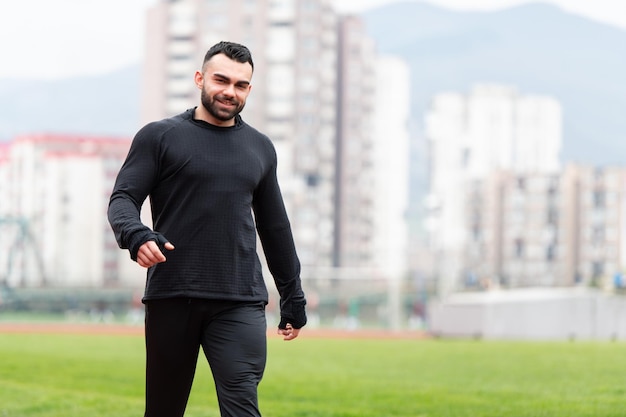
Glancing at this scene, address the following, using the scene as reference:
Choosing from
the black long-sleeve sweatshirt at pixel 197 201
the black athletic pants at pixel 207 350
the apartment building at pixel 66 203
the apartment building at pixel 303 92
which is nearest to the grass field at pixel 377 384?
the black athletic pants at pixel 207 350

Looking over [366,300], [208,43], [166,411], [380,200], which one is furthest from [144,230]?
[380,200]

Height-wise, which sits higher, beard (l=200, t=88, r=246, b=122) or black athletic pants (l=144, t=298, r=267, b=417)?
beard (l=200, t=88, r=246, b=122)

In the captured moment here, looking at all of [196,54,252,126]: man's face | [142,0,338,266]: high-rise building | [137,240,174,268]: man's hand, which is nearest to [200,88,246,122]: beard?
[196,54,252,126]: man's face

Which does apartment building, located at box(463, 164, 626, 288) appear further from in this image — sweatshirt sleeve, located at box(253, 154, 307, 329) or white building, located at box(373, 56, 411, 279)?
sweatshirt sleeve, located at box(253, 154, 307, 329)

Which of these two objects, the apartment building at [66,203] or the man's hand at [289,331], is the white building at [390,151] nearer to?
the apartment building at [66,203]

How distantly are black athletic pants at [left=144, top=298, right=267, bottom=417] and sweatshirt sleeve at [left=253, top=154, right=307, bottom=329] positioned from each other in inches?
8.7

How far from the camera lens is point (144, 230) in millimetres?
5297

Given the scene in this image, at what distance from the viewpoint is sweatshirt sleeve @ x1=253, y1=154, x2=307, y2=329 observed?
233 inches

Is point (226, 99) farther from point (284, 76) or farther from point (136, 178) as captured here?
point (284, 76)

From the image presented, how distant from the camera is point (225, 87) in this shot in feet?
18.7

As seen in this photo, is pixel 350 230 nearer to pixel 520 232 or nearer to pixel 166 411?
pixel 520 232

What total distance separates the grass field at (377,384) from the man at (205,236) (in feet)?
17.2

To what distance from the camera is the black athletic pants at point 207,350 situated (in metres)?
5.55

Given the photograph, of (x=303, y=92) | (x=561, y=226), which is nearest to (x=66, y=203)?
(x=303, y=92)
